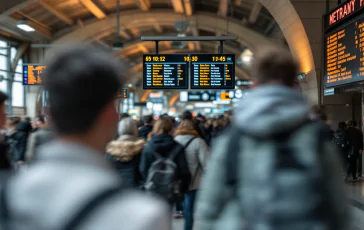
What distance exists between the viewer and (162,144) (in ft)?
19.8

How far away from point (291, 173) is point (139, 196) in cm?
118

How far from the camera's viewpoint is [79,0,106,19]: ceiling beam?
24.4 metres

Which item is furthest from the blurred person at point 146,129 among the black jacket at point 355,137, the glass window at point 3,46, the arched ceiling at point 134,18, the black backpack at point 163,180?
the glass window at point 3,46

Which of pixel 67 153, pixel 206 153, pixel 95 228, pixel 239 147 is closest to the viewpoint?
pixel 95 228

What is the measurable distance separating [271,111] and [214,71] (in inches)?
507

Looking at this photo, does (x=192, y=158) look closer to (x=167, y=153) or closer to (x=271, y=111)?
(x=167, y=153)

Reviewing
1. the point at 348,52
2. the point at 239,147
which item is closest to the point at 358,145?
the point at 348,52

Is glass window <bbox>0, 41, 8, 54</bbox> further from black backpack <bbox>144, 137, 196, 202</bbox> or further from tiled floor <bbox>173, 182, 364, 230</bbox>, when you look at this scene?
black backpack <bbox>144, 137, 196, 202</bbox>

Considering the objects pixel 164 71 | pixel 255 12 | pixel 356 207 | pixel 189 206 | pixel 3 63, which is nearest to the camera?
pixel 189 206

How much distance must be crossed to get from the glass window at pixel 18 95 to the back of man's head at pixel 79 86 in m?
26.8

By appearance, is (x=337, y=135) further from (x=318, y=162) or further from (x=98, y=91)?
(x=98, y=91)

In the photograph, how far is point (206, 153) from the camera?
22.4 ft

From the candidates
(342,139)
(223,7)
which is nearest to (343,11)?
(342,139)

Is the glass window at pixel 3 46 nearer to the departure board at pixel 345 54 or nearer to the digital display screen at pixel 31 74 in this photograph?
the digital display screen at pixel 31 74
